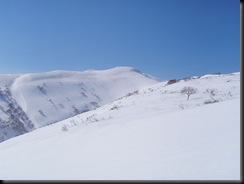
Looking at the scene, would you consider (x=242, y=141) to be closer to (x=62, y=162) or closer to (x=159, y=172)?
(x=159, y=172)

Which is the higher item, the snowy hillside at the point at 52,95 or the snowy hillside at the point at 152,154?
the snowy hillside at the point at 52,95

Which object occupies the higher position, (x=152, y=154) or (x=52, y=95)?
(x=52, y=95)

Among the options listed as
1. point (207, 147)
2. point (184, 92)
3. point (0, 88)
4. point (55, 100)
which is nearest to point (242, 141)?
point (207, 147)

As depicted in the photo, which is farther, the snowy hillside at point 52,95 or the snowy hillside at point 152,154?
the snowy hillside at point 52,95

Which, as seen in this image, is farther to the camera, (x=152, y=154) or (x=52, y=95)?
(x=52, y=95)

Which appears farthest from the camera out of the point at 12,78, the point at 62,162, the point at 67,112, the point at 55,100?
the point at 12,78

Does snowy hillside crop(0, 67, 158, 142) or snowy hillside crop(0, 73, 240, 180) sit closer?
snowy hillside crop(0, 73, 240, 180)

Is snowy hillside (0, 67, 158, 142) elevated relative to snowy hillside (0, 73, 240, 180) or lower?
elevated

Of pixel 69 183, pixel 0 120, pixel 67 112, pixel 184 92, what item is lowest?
pixel 69 183
